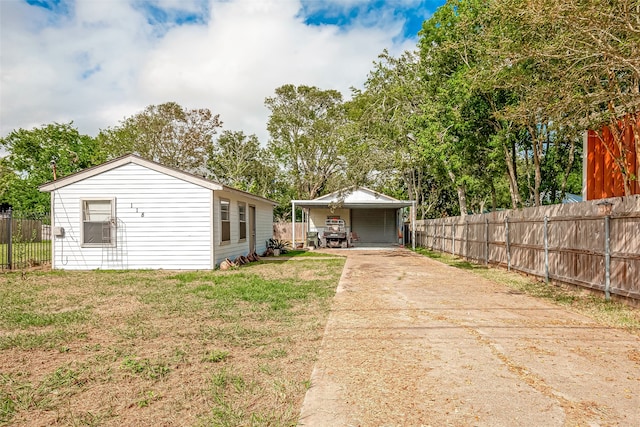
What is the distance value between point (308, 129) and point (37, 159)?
975 inches

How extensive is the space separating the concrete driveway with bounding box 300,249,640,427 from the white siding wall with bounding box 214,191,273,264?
6945 millimetres

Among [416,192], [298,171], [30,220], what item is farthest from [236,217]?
[298,171]

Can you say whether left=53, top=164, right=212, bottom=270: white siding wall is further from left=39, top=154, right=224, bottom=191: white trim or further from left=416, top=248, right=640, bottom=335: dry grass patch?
left=416, top=248, right=640, bottom=335: dry grass patch

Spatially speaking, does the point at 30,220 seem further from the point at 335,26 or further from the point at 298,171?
the point at 298,171

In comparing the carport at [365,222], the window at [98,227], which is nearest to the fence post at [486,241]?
the window at [98,227]

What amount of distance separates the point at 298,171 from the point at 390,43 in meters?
19.3

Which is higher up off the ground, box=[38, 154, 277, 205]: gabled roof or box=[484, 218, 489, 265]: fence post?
box=[38, 154, 277, 205]: gabled roof

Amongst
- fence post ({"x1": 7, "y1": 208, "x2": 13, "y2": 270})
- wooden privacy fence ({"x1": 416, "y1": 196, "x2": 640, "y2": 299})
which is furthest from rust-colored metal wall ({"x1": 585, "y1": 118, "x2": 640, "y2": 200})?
fence post ({"x1": 7, "y1": 208, "x2": 13, "y2": 270})

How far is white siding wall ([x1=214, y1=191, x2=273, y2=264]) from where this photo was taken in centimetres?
1289

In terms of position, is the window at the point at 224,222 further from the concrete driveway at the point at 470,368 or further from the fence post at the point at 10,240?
the concrete driveway at the point at 470,368

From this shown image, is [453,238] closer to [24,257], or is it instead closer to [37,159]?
[24,257]

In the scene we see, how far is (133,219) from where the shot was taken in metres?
12.4

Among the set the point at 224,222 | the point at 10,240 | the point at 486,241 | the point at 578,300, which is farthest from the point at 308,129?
the point at 578,300

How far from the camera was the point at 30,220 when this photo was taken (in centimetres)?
1360
